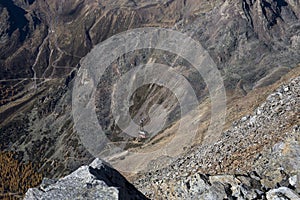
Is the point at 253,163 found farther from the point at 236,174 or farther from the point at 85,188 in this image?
the point at 85,188

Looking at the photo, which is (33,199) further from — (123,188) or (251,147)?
(251,147)

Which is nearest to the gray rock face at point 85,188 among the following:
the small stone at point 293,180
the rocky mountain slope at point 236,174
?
the rocky mountain slope at point 236,174

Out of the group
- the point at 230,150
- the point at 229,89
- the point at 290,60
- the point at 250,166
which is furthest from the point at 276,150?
the point at 290,60

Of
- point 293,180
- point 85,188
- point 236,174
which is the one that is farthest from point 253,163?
point 85,188

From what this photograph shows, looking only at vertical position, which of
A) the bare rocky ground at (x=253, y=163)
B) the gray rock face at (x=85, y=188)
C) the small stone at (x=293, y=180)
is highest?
the gray rock face at (x=85, y=188)

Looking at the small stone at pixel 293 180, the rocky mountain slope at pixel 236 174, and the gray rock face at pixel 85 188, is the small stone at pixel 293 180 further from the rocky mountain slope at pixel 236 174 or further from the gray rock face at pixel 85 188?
the gray rock face at pixel 85 188

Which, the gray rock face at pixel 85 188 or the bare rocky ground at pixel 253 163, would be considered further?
the bare rocky ground at pixel 253 163

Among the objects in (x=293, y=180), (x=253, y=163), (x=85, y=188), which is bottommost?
(x=253, y=163)

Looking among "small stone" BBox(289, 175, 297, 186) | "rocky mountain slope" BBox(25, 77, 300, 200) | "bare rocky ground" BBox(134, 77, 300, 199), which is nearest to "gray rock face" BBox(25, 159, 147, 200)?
"rocky mountain slope" BBox(25, 77, 300, 200)
